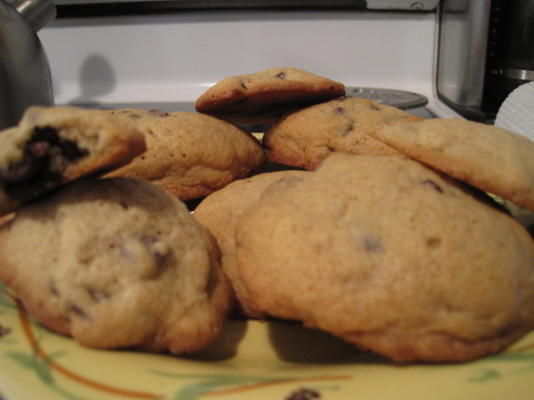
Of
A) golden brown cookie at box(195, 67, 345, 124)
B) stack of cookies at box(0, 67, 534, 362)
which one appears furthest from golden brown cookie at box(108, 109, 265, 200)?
stack of cookies at box(0, 67, 534, 362)

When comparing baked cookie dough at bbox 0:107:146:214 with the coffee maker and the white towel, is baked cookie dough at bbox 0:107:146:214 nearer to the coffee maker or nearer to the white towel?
the white towel

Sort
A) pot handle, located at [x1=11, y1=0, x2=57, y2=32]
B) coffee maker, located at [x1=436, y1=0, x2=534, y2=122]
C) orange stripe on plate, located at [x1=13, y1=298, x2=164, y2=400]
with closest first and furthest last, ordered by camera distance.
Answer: orange stripe on plate, located at [x1=13, y1=298, x2=164, y2=400], coffee maker, located at [x1=436, y1=0, x2=534, y2=122], pot handle, located at [x1=11, y1=0, x2=57, y2=32]

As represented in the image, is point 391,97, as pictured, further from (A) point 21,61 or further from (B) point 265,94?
(A) point 21,61

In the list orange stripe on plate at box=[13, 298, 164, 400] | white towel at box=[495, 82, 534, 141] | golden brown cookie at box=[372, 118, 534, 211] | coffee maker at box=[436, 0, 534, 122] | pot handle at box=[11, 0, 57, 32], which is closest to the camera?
orange stripe on plate at box=[13, 298, 164, 400]

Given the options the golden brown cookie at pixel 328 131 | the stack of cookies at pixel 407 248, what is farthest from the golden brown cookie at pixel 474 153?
the golden brown cookie at pixel 328 131

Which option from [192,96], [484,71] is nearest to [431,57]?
[484,71]

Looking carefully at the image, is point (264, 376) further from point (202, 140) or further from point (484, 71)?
point (484, 71)

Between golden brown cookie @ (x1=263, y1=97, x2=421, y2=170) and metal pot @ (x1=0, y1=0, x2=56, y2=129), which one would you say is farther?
metal pot @ (x1=0, y1=0, x2=56, y2=129)

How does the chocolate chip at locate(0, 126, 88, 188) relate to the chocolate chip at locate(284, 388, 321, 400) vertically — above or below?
above

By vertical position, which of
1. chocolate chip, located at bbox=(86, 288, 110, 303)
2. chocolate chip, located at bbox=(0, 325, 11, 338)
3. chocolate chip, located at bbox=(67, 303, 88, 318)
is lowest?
chocolate chip, located at bbox=(0, 325, 11, 338)
